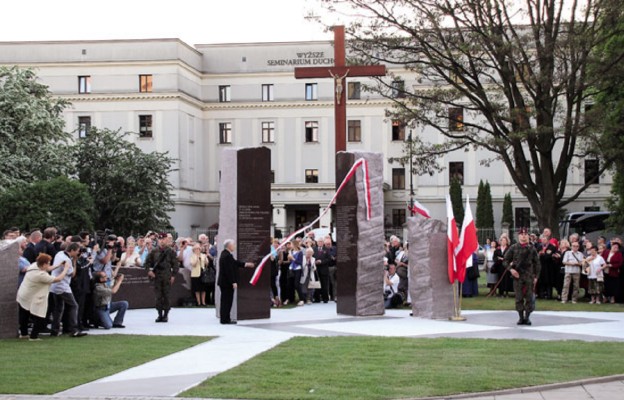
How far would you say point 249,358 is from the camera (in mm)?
13773

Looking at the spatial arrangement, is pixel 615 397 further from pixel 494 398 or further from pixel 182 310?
pixel 182 310

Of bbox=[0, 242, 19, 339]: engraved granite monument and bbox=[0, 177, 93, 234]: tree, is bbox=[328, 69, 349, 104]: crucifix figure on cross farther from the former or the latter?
bbox=[0, 177, 93, 234]: tree

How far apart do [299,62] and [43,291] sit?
5788cm

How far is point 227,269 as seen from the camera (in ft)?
63.2

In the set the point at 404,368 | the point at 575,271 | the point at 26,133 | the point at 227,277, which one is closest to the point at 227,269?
the point at 227,277

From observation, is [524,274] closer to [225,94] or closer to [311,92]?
[311,92]

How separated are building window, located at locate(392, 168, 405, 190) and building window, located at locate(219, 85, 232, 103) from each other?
1519 cm

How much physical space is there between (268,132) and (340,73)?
48642mm

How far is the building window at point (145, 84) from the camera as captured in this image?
69.1m

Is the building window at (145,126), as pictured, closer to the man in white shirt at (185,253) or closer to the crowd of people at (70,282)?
the man in white shirt at (185,253)

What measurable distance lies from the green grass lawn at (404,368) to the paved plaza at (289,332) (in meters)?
0.48

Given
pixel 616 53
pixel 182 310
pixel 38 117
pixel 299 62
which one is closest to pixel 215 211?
pixel 299 62

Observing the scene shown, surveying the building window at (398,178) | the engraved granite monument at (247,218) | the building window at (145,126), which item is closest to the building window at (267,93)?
the building window at (145,126)

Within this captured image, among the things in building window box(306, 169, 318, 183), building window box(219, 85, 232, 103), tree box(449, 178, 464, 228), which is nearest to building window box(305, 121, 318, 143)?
building window box(306, 169, 318, 183)
